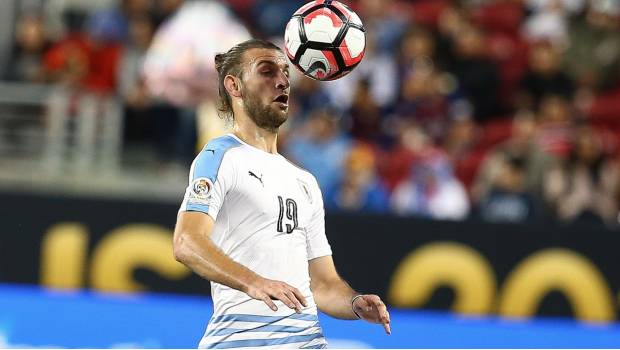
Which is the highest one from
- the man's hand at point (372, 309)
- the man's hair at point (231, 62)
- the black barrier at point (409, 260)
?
the black barrier at point (409, 260)

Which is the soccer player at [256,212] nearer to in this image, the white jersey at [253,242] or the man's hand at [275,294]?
the white jersey at [253,242]

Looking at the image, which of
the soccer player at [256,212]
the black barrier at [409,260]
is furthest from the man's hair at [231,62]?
the black barrier at [409,260]

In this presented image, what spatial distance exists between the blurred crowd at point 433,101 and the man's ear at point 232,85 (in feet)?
18.6

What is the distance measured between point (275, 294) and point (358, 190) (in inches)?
263

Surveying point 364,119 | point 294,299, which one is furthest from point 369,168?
point 294,299

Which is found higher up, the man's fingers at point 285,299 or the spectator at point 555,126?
the spectator at point 555,126

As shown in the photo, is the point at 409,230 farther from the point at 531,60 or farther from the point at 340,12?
the point at 340,12

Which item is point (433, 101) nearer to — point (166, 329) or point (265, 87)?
point (166, 329)

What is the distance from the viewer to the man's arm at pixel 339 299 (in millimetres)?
4926

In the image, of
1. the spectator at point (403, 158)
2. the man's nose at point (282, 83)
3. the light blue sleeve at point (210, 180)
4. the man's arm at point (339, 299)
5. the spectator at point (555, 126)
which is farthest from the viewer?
the spectator at point (555, 126)

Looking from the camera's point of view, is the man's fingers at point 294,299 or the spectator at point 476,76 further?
the spectator at point 476,76

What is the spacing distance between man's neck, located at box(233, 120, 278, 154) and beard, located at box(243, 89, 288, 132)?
0.03 meters

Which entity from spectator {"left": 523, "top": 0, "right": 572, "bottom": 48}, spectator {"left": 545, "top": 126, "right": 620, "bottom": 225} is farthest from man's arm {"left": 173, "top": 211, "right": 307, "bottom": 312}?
spectator {"left": 523, "top": 0, "right": 572, "bottom": 48}

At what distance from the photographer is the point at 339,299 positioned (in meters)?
5.25
